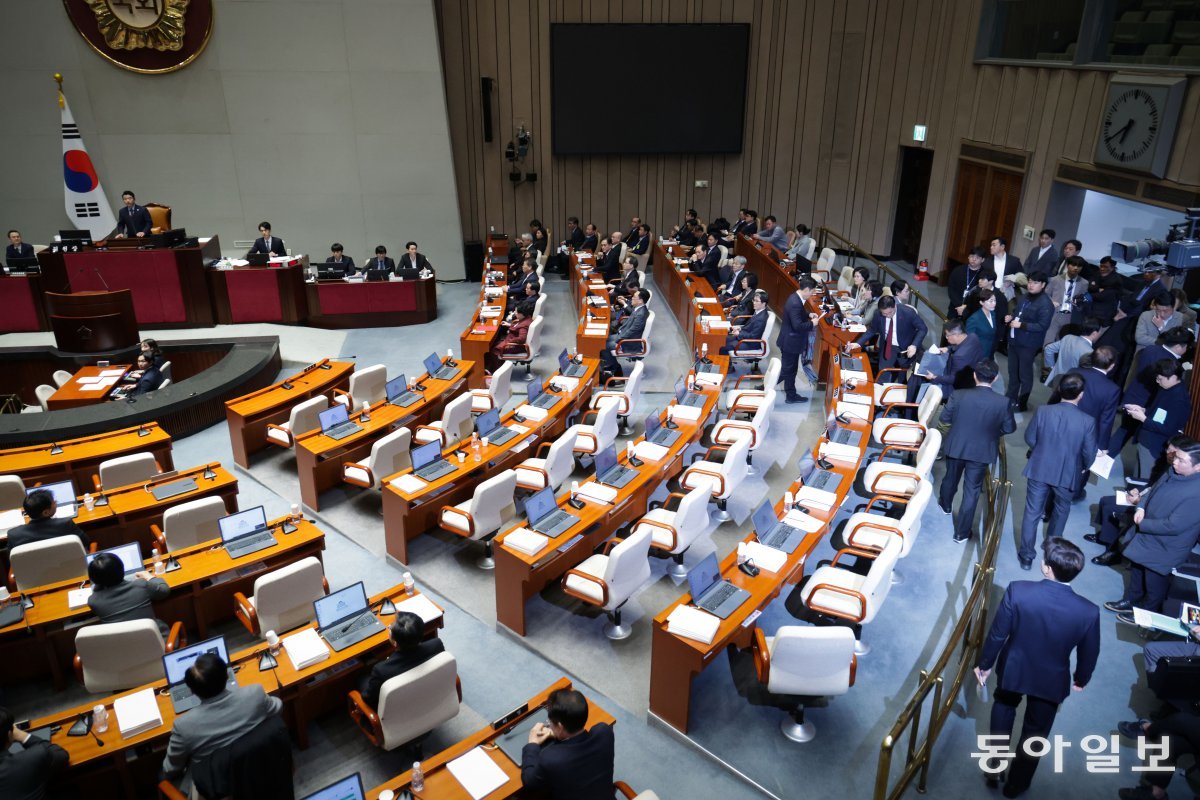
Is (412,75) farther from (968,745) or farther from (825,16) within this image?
(968,745)

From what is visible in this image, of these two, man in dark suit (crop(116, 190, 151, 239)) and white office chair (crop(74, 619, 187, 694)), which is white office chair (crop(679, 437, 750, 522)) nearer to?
white office chair (crop(74, 619, 187, 694))

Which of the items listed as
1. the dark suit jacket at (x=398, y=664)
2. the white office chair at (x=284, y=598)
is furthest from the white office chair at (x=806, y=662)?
the white office chair at (x=284, y=598)

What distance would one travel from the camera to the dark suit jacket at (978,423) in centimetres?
694

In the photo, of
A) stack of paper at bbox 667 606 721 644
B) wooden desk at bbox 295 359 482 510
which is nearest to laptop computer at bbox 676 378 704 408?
wooden desk at bbox 295 359 482 510

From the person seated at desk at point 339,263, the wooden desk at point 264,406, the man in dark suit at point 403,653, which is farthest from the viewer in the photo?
the person seated at desk at point 339,263

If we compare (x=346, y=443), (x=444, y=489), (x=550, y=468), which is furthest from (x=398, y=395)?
(x=550, y=468)

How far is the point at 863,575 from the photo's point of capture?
6.29m

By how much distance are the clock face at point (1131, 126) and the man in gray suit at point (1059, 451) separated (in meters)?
5.60

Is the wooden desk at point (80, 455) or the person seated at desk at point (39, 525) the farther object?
the wooden desk at point (80, 455)

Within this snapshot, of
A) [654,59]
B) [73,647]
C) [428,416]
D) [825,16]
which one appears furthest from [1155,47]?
[73,647]

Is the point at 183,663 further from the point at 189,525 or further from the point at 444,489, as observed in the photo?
the point at 444,489

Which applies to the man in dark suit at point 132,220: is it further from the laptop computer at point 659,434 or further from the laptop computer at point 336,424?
the laptop computer at point 659,434

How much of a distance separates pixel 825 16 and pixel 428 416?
1276 cm

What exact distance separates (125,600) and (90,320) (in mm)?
7330
